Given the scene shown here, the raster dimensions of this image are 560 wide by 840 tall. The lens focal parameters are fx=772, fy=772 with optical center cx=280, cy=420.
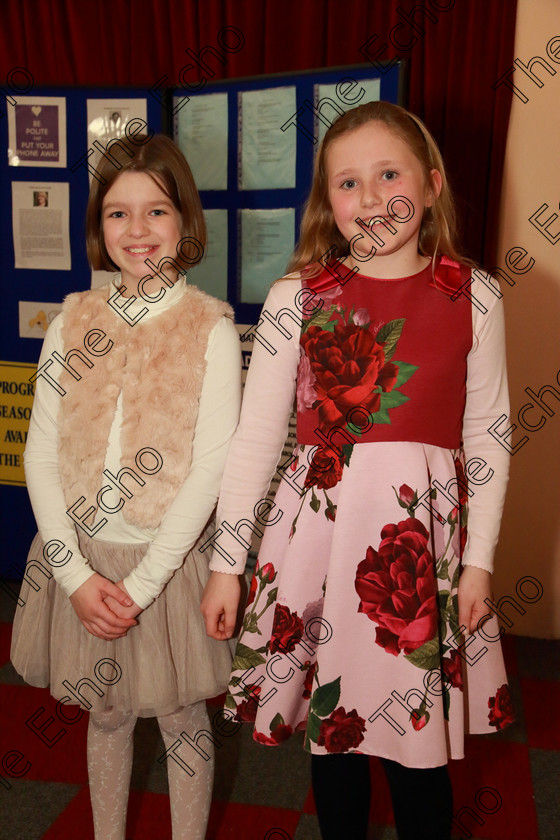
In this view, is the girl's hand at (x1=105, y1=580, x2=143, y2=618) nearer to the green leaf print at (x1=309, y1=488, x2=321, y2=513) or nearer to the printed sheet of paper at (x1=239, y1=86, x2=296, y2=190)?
the green leaf print at (x1=309, y1=488, x2=321, y2=513)

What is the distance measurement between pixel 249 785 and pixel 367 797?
23.7 inches

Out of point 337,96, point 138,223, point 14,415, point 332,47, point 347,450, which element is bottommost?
point 14,415

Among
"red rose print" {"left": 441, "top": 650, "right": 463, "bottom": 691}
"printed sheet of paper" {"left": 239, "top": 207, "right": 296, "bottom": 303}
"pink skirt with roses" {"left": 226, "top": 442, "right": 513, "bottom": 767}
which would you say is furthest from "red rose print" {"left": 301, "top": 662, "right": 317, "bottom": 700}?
"printed sheet of paper" {"left": 239, "top": 207, "right": 296, "bottom": 303}

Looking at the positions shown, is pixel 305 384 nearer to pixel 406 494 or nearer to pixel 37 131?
pixel 406 494

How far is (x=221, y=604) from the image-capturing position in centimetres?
133

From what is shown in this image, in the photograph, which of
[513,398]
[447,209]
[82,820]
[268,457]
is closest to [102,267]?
[268,457]

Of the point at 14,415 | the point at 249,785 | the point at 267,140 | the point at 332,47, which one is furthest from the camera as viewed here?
the point at 14,415

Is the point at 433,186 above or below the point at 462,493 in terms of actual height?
above

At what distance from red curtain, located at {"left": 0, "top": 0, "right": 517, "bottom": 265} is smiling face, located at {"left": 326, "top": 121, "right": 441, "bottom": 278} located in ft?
4.16

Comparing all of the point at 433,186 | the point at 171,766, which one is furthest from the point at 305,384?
the point at 171,766

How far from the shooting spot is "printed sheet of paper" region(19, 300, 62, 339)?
2.79 meters

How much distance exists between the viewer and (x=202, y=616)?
141 centimetres

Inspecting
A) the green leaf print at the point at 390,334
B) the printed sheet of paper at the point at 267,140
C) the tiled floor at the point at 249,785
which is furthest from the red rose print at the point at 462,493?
the printed sheet of paper at the point at 267,140

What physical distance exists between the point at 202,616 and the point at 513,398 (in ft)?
5.26
